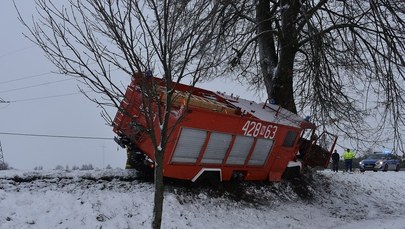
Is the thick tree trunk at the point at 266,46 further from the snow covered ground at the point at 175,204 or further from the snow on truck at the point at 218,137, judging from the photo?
the snow covered ground at the point at 175,204

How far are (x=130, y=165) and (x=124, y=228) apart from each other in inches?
162

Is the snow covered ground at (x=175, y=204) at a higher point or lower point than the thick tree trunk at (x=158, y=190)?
lower

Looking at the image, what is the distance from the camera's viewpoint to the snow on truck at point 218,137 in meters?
10.9

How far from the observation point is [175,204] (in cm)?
1053

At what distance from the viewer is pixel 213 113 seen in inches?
442

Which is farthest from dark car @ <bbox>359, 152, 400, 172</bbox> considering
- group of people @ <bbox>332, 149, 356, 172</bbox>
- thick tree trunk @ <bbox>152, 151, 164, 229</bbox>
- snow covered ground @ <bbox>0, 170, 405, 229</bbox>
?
thick tree trunk @ <bbox>152, 151, 164, 229</bbox>

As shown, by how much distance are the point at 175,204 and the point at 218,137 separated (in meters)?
2.09

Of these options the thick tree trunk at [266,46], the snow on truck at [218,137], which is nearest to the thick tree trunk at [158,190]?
the snow on truck at [218,137]

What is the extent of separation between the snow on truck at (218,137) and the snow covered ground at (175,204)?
1.83 feet

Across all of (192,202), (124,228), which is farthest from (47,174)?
(192,202)

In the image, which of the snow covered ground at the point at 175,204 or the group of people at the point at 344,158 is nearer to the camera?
the snow covered ground at the point at 175,204

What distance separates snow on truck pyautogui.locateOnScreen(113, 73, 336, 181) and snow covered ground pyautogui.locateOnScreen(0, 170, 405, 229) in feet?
1.83

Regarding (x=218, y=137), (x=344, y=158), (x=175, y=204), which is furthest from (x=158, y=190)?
(x=344, y=158)

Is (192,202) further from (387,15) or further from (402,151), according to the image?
(387,15)
